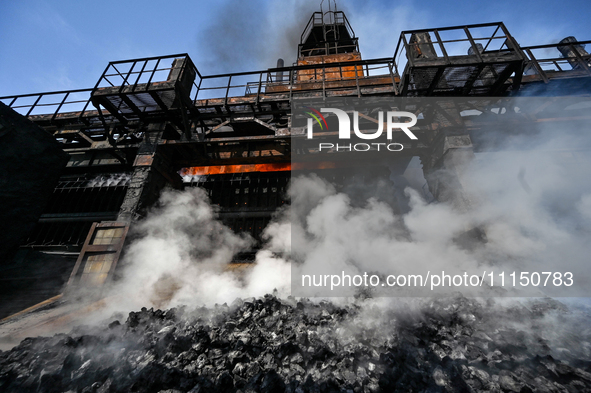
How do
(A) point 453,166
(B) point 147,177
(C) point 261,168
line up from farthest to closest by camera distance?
(C) point 261,168 < (B) point 147,177 < (A) point 453,166

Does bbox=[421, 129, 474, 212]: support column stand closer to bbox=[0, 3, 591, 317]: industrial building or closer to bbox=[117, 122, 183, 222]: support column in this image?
bbox=[0, 3, 591, 317]: industrial building

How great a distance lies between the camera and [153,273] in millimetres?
5102

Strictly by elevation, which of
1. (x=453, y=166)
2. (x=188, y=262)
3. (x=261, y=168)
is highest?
(x=261, y=168)

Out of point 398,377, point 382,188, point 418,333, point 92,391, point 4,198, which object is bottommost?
point 92,391

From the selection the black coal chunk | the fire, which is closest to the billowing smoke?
the fire

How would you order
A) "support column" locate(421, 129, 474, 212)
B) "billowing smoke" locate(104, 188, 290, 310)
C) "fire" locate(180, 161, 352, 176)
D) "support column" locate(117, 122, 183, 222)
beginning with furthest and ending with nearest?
"fire" locate(180, 161, 352, 176), "support column" locate(117, 122, 183, 222), "support column" locate(421, 129, 474, 212), "billowing smoke" locate(104, 188, 290, 310)

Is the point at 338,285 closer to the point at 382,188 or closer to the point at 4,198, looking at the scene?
the point at 382,188

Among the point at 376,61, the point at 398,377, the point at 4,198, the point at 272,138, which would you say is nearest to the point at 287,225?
the point at 272,138

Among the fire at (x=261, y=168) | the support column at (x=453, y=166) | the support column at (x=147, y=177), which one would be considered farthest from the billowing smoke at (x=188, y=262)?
the support column at (x=453, y=166)

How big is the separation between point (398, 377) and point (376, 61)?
7.88 metres

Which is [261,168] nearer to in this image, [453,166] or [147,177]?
[147,177]

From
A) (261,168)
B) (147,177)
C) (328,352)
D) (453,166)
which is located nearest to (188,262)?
(147,177)

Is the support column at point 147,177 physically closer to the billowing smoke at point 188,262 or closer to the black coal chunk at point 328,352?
the billowing smoke at point 188,262

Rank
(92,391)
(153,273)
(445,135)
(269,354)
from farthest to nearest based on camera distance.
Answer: (445,135)
(153,273)
(269,354)
(92,391)
